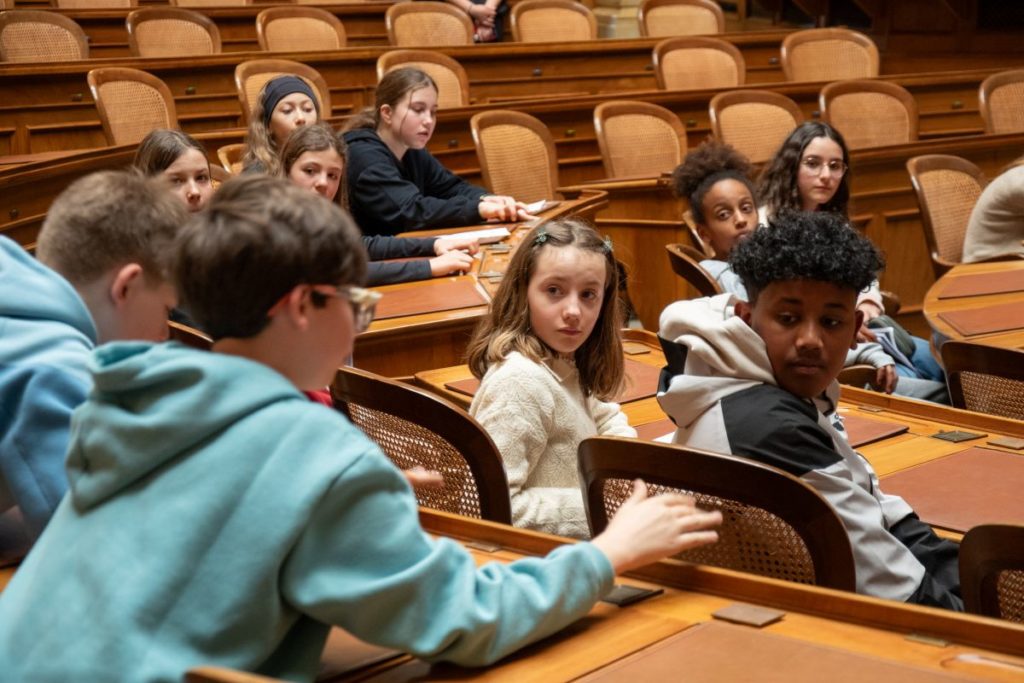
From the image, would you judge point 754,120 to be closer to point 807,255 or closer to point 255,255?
point 807,255

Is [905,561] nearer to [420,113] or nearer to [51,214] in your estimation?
[51,214]

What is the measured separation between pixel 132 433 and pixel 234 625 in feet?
0.58

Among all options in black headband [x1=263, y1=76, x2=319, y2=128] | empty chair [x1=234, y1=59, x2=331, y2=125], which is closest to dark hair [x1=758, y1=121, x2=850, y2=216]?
black headband [x1=263, y1=76, x2=319, y2=128]

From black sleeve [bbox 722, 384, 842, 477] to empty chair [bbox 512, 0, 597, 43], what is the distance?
19.3 ft

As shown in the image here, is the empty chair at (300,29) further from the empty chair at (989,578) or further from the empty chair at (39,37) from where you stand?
the empty chair at (989,578)

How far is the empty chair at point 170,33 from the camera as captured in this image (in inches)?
257

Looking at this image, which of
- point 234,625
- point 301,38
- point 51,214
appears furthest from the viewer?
point 301,38

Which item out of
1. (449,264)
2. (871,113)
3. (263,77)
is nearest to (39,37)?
(263,77)

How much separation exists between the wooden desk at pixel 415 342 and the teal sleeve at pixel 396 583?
199 centimetres

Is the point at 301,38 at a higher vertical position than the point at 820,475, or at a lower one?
higher

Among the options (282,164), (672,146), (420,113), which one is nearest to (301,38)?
(672,146)

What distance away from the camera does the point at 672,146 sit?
582 cm

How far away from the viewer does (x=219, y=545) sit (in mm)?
1000

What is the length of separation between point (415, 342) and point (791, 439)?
1553mm
